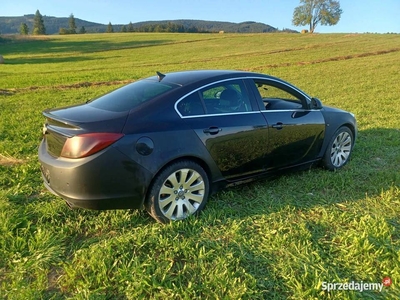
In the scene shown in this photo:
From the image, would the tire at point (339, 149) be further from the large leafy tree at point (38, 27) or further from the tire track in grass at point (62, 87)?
the large leafy tree at point (38, 27)

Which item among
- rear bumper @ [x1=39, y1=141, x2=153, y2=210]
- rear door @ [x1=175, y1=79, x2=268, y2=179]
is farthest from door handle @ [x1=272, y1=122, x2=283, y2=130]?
rear bumper @ [x1=39, y1=141, x2=153, y2=210]

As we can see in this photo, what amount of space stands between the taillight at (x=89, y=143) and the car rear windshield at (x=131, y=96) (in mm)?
407

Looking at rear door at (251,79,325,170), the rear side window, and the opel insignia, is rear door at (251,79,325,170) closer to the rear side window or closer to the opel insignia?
the opel insignia

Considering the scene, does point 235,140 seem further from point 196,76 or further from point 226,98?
point 196,76

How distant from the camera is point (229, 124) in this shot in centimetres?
328

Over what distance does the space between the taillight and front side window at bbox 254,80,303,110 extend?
→ 190 cm

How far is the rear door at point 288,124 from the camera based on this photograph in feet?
12.0

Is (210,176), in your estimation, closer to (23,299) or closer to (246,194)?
(246,194)

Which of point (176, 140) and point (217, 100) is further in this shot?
point (217, 100)

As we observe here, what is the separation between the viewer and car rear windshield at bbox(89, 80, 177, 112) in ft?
10.0

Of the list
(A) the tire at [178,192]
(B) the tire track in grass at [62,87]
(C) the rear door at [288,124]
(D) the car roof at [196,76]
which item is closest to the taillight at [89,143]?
(A) the tire at [178,192]

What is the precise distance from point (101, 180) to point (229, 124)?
1414 mm

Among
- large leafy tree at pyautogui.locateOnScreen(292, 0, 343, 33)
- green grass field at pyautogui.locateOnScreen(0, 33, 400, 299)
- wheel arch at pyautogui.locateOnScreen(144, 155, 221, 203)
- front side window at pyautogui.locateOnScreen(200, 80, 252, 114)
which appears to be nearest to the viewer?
green grass field at pyautogui.locateOnScreen(0, 33, 400, 299)

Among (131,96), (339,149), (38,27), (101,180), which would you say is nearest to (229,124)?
(131,96)
